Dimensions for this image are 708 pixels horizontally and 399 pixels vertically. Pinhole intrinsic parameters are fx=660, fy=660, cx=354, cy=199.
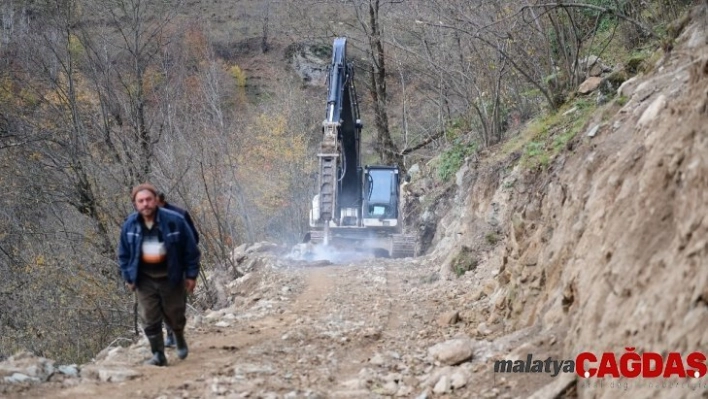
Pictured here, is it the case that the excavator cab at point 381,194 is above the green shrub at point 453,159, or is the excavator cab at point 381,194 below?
below

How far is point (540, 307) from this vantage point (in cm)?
593

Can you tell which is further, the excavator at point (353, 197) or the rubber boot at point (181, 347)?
the excavator at point (353, 197)

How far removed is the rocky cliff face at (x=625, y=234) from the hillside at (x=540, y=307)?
1 centimetres

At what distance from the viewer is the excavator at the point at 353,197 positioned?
17906 millimetres

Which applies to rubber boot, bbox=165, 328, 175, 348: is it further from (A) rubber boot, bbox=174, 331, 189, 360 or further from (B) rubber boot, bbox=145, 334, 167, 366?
(B) rubber boot, bbox=145, 334, 167, 366

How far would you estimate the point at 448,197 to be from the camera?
64.5ft

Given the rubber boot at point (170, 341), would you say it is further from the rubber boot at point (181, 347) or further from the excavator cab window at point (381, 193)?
the excavator cab window at point (381, 193)

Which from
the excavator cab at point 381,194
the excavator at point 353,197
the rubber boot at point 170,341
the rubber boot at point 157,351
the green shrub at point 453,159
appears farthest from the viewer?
the green shrub at point 453,159

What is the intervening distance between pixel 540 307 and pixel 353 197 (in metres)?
Answer: 14.1

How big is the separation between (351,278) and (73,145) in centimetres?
891

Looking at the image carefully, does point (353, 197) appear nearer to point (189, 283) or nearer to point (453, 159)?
point (453, 159)

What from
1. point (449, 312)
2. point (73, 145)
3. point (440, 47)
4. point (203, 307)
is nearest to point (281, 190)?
point (440, 47)

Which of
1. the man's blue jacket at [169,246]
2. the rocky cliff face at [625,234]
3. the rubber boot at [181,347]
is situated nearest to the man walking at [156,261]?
the man's blue jacket at [169,246]

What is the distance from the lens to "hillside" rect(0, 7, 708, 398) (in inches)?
143
